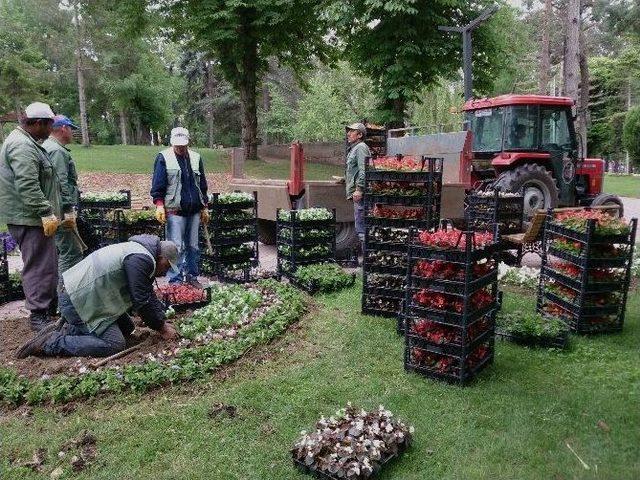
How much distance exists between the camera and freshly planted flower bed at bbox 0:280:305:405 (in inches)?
166

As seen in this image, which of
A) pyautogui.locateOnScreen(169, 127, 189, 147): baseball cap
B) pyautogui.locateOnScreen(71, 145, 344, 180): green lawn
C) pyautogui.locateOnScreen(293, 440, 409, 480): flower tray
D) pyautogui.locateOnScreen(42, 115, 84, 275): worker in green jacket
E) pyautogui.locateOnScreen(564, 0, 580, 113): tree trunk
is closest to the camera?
pyautogui.locateOnScreen(293, 440, 409, 480): flower tray

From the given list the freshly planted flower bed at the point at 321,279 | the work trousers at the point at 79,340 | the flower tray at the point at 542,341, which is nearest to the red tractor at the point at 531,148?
the freshly planted flower bed at the point at 321,279

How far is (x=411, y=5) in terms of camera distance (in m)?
16.7

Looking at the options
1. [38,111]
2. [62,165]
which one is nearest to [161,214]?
[62,165]

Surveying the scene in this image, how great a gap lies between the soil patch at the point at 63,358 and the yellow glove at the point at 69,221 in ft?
3.81

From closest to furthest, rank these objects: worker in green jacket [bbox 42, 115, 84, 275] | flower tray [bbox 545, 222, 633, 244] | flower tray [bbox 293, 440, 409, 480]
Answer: flower tray [bbox 293, 440, 409, 480]
flower tray [bbox 545, 222, 633, 244]
worker in green jacket [bbox 42, 115, 84, 275]

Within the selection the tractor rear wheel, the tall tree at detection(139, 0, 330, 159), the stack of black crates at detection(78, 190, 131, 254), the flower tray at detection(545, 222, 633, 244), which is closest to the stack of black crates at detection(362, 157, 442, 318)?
the flower tray at detection(545, 222, 633, 244)

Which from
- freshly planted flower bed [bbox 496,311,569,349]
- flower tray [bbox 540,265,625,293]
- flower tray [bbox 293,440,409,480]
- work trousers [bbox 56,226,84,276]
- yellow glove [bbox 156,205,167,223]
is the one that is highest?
yellow glove [bbox 156,205,167,223]

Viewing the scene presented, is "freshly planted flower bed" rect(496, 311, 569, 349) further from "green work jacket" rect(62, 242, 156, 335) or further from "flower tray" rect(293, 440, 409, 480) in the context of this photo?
"green work jacket" rect(62, 242, 156, 335)

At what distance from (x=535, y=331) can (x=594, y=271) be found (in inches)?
41.1

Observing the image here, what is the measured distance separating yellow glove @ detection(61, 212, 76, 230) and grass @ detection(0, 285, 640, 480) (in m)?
2.47

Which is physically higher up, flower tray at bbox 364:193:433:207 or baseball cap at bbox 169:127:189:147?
baseball cap at bbox 169:127:189:147

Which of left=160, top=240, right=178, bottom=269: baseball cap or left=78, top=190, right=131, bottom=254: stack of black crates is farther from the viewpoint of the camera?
left=78, top=190, right=131, bottom=254: stack of black crates

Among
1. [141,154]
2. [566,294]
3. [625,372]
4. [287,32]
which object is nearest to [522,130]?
[566,294]
